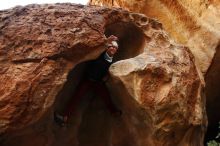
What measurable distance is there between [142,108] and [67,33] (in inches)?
61.0

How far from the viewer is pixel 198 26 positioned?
26.2 ft

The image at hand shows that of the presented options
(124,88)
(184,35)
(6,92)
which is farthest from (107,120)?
(184,35)

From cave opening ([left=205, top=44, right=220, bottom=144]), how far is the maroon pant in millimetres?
2507

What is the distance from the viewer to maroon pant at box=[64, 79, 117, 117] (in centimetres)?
616

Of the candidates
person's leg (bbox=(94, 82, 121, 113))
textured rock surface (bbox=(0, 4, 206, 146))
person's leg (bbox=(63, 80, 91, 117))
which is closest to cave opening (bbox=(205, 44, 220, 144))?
textured rock surface (bbox=(0, 4, 206, 146))

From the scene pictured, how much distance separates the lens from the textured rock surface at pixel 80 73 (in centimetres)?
523

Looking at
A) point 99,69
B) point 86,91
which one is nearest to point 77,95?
point 86,91

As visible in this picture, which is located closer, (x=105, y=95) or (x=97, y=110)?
(x=105, y=95)

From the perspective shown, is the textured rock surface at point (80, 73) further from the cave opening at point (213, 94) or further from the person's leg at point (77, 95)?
the cave opening at point (213, 94)

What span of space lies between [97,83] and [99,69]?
245 mm

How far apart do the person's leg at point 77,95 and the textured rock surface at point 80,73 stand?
0.42 feet

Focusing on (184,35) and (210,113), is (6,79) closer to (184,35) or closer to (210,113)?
(184,35)

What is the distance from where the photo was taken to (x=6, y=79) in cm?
520

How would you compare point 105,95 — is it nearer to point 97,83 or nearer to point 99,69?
point 97,83
